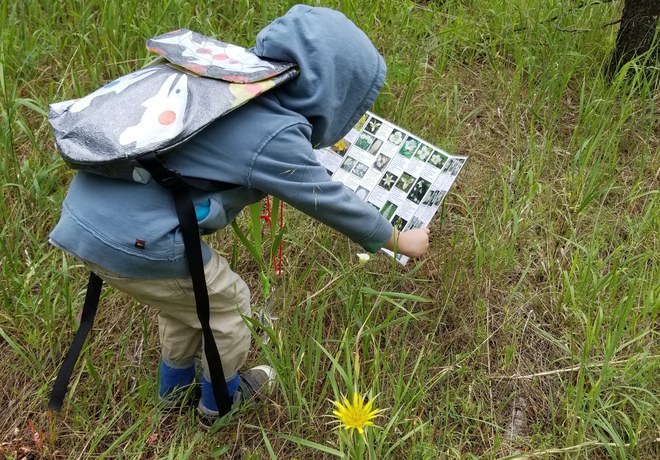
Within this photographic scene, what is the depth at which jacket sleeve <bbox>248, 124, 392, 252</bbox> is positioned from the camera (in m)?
1.42

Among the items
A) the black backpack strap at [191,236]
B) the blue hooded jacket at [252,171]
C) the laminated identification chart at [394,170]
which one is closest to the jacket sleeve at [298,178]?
the blue hooded jacket at [252,171]

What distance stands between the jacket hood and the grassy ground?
42cm

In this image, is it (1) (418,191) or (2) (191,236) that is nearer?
(2) (191,236)

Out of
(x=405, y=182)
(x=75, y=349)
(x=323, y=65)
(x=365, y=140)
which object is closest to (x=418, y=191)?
(x=405, y=182)

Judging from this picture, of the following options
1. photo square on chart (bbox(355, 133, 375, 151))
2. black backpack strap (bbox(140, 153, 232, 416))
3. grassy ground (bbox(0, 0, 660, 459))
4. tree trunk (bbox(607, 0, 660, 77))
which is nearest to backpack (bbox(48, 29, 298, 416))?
black backpack strap (bbox(140, 153, 232, 416))

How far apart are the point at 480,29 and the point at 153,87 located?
1812mm

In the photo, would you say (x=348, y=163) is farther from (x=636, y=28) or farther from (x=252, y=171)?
(x=636, y=28)

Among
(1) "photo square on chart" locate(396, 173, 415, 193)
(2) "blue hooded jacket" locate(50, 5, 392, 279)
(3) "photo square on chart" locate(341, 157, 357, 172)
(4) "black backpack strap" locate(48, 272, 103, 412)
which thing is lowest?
(4) "black backpack strap" locate(48, 272, 103, 412)

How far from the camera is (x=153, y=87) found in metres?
1.43

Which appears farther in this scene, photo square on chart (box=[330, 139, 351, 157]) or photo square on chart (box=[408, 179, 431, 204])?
photo square on chart (box=[330, 139, 351, 157])

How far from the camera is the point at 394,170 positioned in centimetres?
204

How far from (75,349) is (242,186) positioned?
516 millimetres

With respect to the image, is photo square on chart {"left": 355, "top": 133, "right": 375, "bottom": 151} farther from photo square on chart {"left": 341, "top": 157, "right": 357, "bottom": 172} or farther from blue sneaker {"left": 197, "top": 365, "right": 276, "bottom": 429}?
blue sneaker {"left": 197, "top": 365, "right": 276, "bottom": 429}

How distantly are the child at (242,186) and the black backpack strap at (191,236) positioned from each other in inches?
1.4
